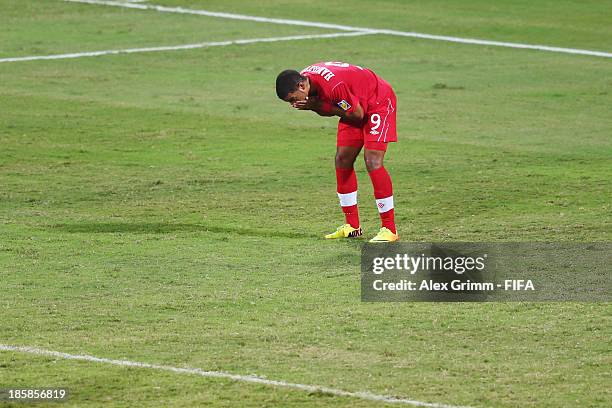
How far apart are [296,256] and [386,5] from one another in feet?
78.9

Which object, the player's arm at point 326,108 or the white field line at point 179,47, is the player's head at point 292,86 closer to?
the player's arm at point 326,108

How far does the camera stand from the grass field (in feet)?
30.6

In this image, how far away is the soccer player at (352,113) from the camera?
12625mm

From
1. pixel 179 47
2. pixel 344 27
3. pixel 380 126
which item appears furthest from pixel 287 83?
pixel 344 27

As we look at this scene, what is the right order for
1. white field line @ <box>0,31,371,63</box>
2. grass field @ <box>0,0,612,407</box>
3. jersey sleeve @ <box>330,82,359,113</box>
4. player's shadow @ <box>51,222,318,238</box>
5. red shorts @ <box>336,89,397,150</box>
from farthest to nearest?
white field line @ <box>0,31,371,63</box> → player's shadow @ <box>51,222,318,238</box> → red shorts @ <box>336,89,397,150</box> → jersey sleeve @ <box>330,82,359,113</box> → grass field @ <box>0,0,612,407</box>

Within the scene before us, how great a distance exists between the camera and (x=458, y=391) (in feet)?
29.0

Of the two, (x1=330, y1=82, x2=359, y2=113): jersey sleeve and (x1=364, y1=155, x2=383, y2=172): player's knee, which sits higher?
(x1=330, y1=82, x2=359, y2=113): jersey sleeve

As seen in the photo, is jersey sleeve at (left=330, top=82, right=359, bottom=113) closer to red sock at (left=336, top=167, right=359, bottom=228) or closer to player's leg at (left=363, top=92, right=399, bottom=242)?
player's leg at (left=363, top=92, right=399, bottom=242)

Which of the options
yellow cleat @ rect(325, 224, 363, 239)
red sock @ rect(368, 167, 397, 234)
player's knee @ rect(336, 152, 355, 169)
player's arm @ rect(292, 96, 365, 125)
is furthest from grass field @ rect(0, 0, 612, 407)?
player's arm @ rect(292, 96, 365, 125)

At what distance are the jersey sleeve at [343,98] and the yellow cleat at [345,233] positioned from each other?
1.38 m

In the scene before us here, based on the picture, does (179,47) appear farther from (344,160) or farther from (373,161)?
(373,161)

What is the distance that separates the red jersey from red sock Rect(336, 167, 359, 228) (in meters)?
0.81

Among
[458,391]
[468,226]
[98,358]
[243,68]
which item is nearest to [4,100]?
[243,68]

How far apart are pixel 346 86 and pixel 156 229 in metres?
2.62
